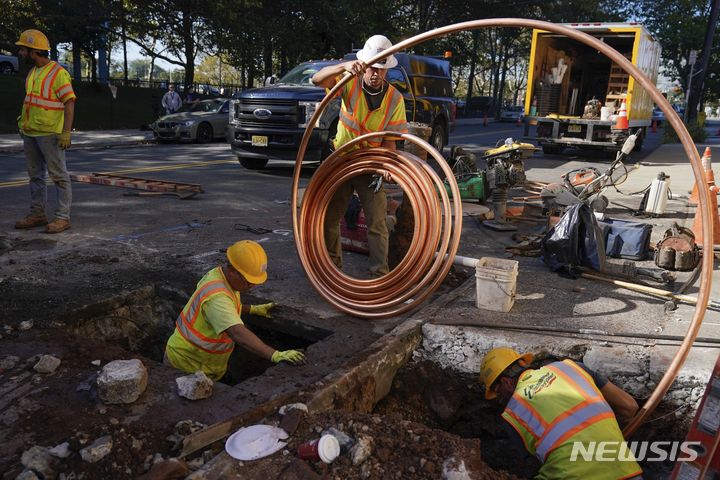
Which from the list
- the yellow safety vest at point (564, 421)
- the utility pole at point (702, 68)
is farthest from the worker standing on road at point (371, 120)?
the utility pole at point (702, 68)

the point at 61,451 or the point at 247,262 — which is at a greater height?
the point at 247,262

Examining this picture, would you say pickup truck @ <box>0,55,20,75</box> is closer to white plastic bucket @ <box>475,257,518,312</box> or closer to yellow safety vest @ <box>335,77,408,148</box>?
yellow safety vest @ <box>335,77,408,148</box>

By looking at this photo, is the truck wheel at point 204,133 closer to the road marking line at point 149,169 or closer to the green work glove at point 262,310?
the road marking line at point 149,169

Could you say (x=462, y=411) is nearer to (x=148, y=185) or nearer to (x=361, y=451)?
(x=361, y=451)

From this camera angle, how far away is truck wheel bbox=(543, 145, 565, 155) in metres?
17.6

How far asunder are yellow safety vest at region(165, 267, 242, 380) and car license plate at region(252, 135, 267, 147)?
764 cm

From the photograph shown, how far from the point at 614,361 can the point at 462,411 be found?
109cm

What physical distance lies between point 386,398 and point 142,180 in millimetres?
7007

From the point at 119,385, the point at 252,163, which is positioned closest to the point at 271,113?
the point at 252,163

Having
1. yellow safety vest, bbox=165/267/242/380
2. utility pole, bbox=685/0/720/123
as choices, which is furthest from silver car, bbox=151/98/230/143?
utility pole, bbox=685/0/720/123

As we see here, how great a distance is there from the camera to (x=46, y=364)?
Answer: 131 inches

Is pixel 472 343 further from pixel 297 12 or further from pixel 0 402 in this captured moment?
pixel 297 12

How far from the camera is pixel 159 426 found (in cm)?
283

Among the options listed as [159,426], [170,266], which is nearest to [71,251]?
A: [170,266]
